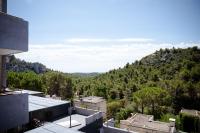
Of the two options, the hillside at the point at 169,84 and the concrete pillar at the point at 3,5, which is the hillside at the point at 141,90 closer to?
the hillside at the point at 169,84

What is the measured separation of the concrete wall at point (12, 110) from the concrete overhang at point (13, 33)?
8.04ft

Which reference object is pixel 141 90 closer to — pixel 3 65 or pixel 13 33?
pixel 3 65

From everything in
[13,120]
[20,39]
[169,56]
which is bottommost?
[13,120]

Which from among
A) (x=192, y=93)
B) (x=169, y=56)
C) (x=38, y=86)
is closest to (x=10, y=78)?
(x=38, y=86)

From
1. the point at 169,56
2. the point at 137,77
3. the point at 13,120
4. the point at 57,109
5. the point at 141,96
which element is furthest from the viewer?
the point at 169,56

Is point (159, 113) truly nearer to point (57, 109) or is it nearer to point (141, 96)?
point (141, 96)

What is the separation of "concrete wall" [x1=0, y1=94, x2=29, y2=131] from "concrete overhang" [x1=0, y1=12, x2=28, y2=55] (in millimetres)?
2452

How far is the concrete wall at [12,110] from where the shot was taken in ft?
30.9

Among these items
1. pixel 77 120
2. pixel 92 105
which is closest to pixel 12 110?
pixel 77 120

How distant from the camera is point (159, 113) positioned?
144 ft

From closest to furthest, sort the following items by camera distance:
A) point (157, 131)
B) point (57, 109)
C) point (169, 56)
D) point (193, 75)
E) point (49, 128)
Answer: point (49, 128), point (57, 109), point (157, 131), point (193, 75), point (169, 56)

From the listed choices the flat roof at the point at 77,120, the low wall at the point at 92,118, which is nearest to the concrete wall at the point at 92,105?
the flat roof at the point at 77,120

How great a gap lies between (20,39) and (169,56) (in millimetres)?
87866

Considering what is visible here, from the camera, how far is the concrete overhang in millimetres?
9048
